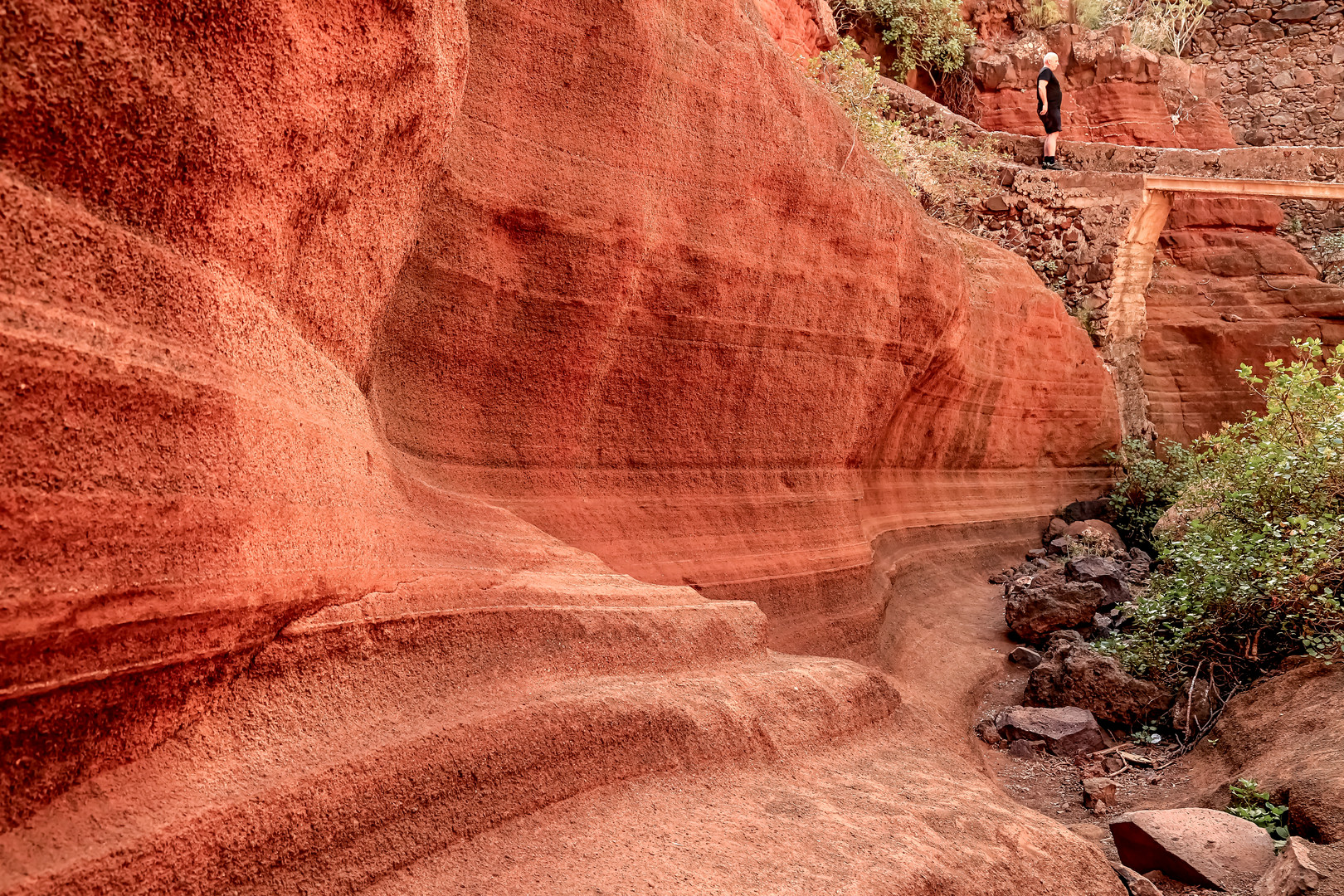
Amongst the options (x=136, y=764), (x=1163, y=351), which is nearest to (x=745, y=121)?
(x=136, y=764)

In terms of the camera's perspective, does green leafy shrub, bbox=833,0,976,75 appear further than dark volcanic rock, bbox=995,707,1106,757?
Yes

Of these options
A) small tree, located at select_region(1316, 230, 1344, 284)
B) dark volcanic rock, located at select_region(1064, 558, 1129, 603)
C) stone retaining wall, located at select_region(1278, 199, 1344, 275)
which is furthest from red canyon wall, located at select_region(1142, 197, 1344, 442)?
dark volcanic rock, located at select_region(1064, 558, 1129, 603)

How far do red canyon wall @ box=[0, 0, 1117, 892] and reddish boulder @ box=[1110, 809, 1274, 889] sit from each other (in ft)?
3.64

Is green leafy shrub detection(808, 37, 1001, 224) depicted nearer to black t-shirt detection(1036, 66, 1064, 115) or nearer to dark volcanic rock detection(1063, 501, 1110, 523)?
black t-shirt detection(1036, 66, 1064, 115)

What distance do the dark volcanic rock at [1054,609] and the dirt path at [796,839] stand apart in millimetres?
2922

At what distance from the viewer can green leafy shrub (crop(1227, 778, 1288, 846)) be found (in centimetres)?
370

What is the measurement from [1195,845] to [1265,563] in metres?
2.21

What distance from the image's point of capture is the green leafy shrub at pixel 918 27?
14.0 m

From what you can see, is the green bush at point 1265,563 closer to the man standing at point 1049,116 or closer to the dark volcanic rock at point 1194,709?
the dark volcanic rock at point 1194,709

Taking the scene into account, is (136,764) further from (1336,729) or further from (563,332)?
(1336,729)

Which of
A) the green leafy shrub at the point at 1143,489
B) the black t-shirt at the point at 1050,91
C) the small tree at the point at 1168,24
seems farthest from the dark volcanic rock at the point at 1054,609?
the small tree at the point at 1168,24

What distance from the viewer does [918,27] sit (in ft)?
46.9

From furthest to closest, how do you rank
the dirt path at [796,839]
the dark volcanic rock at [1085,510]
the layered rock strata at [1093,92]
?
the layered rock strata at [1093,92] → the dark volcanic rock at [1085,510] → the dirt path at [796,839]

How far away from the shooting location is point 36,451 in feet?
5.19
